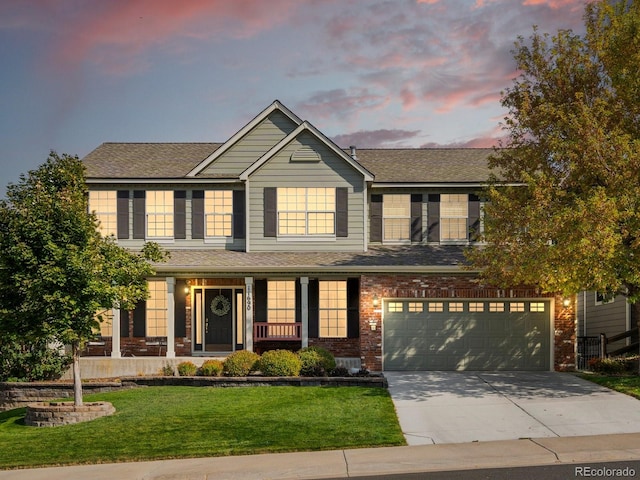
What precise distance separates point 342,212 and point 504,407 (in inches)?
403

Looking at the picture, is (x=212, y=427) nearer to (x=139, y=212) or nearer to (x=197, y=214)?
(x=197, y=214)

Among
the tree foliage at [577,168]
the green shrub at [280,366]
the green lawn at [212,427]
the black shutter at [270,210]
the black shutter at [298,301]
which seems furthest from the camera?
the black shutter at [270,210]

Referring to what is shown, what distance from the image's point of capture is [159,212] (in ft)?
85.4

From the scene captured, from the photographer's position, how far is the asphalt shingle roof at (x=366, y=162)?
26109 millimetres

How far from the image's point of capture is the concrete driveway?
1452 cm

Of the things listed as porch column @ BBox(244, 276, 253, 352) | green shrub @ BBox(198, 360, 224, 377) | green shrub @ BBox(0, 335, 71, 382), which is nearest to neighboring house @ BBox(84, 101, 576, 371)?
porch column @ BBox(244, 276, 253, 352)

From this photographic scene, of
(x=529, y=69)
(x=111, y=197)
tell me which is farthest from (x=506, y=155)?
(x=111, y=197)

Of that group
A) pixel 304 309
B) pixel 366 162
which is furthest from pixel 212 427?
pixel 366 162

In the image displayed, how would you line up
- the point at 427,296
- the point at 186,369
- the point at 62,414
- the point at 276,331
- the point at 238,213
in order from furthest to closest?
the point at 238,213 < the point at 276,331 < the point at 427,296 < the point at 186,369 < the point at 62,414

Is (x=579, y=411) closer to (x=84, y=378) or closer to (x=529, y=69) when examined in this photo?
(x=529, y=69)

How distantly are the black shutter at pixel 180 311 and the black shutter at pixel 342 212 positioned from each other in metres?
5.78

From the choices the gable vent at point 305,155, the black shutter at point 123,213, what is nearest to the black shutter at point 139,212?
the black shutter at point 123,213

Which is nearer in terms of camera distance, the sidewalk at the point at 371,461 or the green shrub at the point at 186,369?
the sidewalk at the point at 371,461

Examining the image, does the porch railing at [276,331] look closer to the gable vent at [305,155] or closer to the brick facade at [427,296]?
the brick facade at [427,296]
